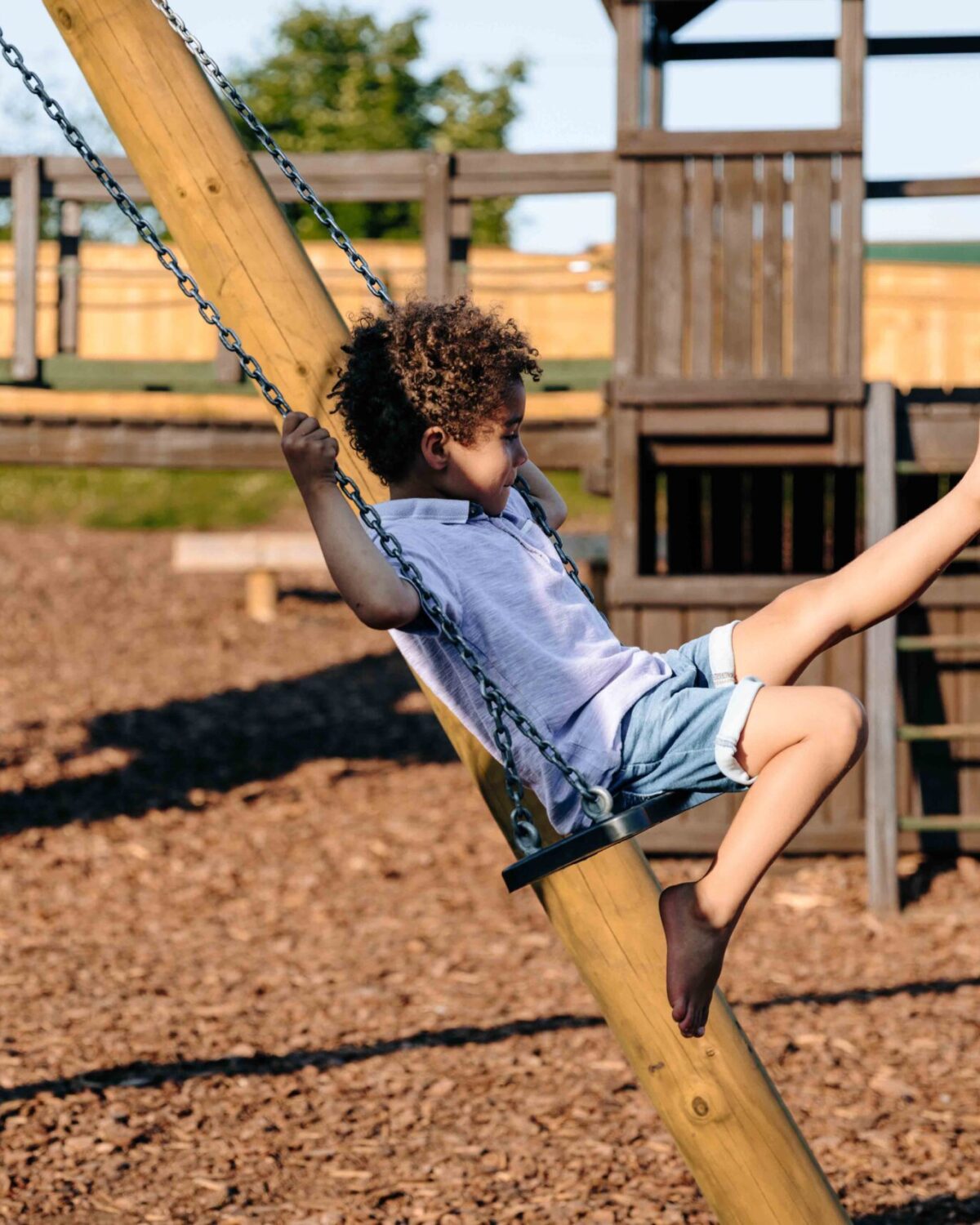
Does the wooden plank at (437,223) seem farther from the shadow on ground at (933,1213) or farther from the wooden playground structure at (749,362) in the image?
the shadow on ground at (933,1213)

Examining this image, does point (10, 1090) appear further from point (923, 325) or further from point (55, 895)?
point (923, 325)

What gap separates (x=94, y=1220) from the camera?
150 inches

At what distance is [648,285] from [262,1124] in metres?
3.93

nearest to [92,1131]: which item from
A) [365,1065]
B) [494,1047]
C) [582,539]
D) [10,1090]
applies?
[10,1090]

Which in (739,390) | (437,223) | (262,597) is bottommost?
(262,597)

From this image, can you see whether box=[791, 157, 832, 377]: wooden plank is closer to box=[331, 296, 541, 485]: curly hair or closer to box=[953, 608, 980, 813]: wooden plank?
box=[953, 608, 980, 813]: wooden plank

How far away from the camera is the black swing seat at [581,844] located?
7.76 feet

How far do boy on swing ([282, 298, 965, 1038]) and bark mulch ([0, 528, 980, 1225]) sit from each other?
1.42 ft

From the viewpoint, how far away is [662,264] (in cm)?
671

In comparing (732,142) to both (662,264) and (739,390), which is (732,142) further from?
(739,390)

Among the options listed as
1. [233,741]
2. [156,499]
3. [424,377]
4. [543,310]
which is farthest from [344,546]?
[156,499]

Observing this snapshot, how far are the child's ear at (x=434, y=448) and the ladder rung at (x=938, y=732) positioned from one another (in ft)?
14.6

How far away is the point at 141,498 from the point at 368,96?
39.4ft

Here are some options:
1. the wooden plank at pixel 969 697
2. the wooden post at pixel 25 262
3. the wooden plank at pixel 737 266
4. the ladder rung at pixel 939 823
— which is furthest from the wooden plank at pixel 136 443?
the ladder rung at pixel 939 823
